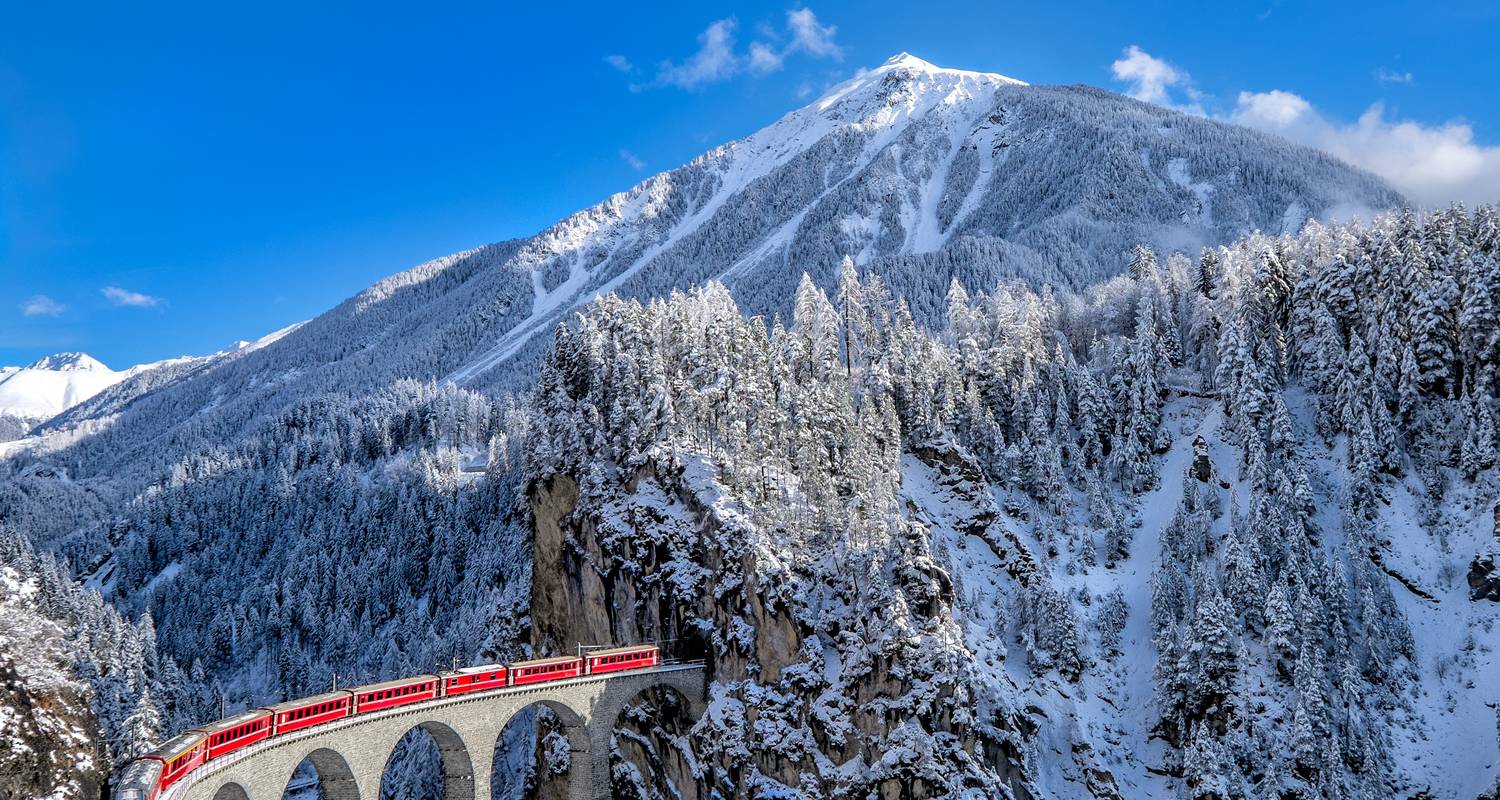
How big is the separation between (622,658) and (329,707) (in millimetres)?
17088

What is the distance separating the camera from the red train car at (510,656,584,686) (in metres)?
47.8

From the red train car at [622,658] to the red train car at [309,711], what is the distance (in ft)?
45.1

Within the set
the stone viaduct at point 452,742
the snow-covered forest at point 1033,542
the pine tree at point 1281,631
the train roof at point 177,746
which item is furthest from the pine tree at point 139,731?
the pine tree at point 1281,631

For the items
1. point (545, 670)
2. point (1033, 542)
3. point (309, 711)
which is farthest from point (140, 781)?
point (1033, 542)

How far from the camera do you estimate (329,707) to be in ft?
132

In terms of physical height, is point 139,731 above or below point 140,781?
above

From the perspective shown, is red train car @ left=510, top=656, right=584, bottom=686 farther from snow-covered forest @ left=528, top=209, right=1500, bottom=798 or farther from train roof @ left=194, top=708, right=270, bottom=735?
train roof @ left=194, top=708, right=270, bottom=735

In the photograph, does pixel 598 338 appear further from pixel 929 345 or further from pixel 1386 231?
pixel 1386 231

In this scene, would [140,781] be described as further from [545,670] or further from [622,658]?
[622,658]

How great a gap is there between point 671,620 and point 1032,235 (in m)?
127

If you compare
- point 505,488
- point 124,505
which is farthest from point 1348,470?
point 124,505

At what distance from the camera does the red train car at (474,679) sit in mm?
44938

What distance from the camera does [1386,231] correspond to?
235 feet

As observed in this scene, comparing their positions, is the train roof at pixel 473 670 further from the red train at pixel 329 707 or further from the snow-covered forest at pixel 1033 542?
the snow-covered forest at pixel 1033 542
